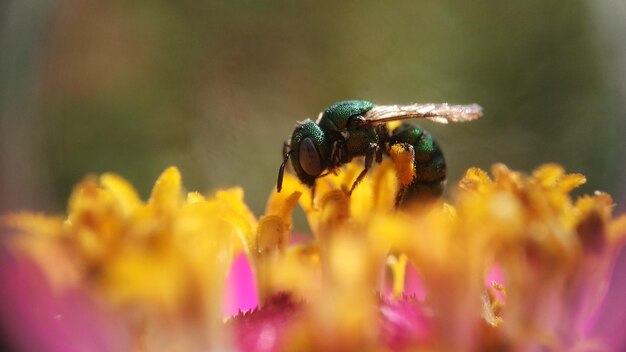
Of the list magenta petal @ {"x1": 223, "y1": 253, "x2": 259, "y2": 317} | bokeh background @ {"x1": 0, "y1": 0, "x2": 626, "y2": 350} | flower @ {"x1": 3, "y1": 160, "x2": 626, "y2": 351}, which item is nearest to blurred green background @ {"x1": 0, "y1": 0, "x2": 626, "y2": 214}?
bokeh background @ {"x1": 0, "y1": 0, "x2": 626, "y2": 350}

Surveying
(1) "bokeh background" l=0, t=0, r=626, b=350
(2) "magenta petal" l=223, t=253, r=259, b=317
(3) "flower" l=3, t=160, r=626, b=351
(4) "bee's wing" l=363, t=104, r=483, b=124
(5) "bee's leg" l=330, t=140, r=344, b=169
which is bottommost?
(3) "flower" l=3, t=160, r=626, b=351

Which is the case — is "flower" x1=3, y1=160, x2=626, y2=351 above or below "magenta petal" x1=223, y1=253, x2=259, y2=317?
below

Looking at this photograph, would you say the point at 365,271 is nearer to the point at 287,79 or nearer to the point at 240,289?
the point at 240,289

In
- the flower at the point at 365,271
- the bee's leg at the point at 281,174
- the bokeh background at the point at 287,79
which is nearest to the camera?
the flower at the point at 365,271

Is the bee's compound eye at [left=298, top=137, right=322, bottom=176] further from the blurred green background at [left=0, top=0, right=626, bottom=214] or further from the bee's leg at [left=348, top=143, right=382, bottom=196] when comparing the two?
the blurred green background at [left=0, top=0, right=626, bottom=214]

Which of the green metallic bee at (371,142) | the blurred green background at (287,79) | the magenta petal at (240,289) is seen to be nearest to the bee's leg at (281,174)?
the green metallic bee at (371,142)

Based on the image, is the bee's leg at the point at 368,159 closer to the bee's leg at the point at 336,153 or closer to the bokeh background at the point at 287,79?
the bee's leg at the point at 336,153

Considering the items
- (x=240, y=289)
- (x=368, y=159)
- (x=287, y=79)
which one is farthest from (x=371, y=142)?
(x=287, y=79)

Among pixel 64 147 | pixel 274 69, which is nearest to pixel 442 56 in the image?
pixel 274 69
